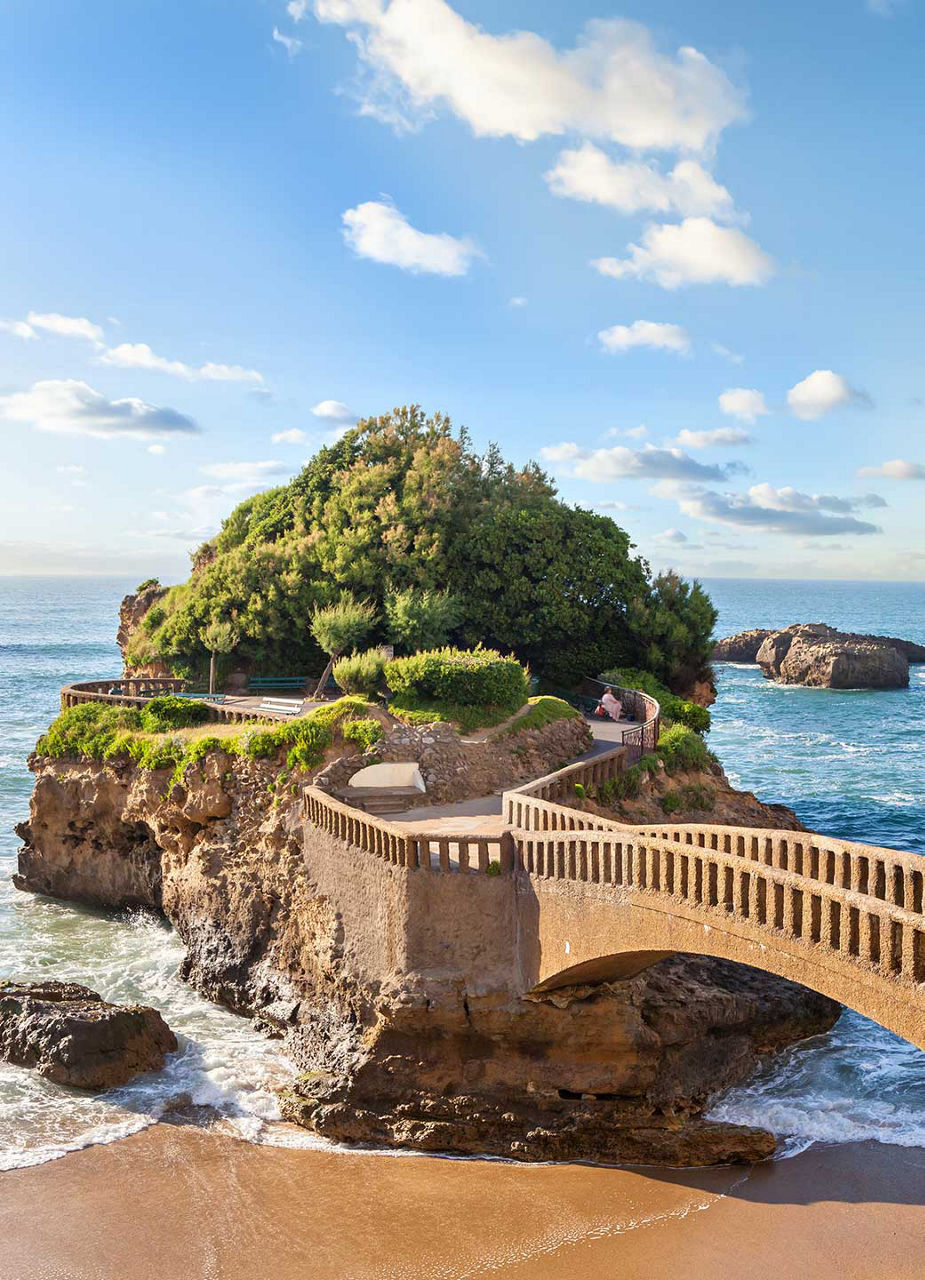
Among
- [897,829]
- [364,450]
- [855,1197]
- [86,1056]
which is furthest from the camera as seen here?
[364,450]

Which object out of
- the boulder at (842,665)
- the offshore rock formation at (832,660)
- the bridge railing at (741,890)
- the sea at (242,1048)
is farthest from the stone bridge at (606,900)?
the boulder at (842,665)

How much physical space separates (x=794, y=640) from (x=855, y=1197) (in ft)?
243

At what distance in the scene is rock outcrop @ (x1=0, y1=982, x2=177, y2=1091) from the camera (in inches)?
731

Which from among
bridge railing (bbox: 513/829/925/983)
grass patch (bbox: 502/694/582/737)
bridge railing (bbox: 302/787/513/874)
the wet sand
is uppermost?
grass patch (bbox: 502/694/582/737)

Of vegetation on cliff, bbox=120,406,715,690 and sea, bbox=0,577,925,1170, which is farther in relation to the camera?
vegetation on cliff, bbox=120,406,715,690

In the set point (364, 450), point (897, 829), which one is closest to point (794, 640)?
point (897, 829)

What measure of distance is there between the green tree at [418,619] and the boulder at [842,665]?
5347 cm

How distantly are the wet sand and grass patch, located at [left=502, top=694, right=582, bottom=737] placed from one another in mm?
11479

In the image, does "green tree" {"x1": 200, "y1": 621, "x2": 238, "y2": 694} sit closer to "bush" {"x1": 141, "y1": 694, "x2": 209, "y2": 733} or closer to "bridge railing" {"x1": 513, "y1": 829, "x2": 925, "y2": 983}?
"bush" {"x1": 141, "y1": 694, "x2": 209, "y2": 733}

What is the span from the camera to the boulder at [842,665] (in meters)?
77.9

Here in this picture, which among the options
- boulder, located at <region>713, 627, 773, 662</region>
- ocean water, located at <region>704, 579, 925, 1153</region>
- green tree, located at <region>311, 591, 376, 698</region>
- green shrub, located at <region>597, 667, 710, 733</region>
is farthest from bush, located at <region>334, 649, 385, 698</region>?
boulder, located at <region>713, 627, 773, 662</region>

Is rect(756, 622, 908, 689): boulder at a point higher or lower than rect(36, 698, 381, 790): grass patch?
higher

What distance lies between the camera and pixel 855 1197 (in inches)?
606

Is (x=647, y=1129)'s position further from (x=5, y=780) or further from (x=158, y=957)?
(x=5, y=780)
